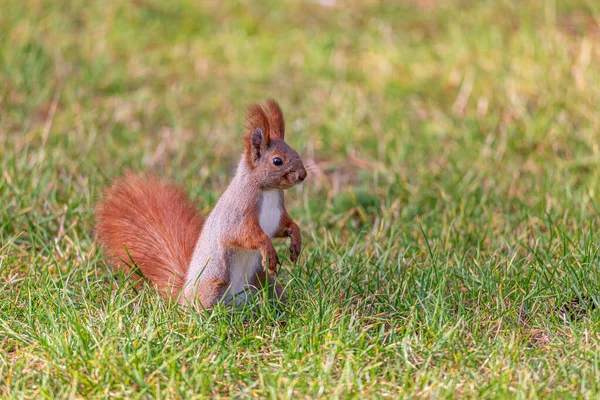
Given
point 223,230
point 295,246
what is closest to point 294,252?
point 295,246

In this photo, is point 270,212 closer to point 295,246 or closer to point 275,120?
point 295,246

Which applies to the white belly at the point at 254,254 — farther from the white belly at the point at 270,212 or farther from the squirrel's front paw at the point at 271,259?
the squirrel's front paw at the point at 271,259

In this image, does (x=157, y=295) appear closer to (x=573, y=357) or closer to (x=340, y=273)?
(x=340, y=273)

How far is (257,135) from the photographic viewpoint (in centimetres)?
282

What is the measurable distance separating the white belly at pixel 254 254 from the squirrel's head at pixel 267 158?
0.06 metres

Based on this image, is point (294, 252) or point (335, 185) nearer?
point (294, 252)

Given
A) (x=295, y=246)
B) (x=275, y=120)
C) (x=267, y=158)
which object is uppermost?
(x=275, y=120)

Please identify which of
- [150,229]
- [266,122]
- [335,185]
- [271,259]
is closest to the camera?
[271,259]

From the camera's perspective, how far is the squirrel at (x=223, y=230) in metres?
2.80

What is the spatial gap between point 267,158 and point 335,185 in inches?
65.5

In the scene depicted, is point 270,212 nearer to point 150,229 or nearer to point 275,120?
point 275,120

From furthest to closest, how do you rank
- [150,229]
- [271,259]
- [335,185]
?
[335,185], [150,229], [271,259]

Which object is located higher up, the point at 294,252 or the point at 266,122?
the point at 266,122

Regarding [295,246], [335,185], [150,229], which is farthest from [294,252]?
[335,185]
